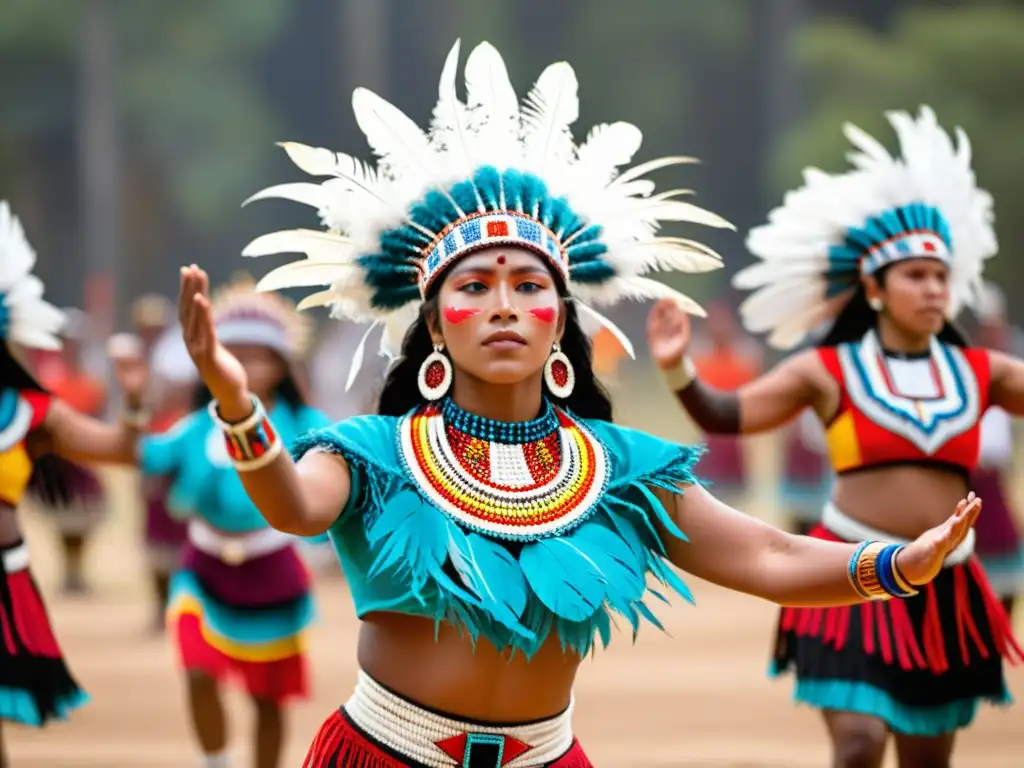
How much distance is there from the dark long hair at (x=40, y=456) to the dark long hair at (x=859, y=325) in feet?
7.86

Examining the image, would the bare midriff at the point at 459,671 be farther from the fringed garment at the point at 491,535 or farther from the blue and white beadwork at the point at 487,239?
the blue and white beadwork at the point at 487,239

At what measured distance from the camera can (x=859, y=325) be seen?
5.04 meters

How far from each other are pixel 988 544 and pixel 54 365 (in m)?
7.54

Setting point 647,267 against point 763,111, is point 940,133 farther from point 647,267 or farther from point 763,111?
point 763,111

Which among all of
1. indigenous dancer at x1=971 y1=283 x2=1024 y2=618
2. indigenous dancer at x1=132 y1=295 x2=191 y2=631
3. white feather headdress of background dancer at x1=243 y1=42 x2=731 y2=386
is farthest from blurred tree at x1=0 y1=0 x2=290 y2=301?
white feather headdress of background dancer at x1=243 y1=42 x2=731 y2=386

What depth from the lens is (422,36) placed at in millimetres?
22859

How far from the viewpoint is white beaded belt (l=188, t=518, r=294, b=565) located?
5.86 m

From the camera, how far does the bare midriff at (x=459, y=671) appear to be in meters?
3.18

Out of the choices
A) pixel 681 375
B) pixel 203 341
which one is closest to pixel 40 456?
pixel 681 375

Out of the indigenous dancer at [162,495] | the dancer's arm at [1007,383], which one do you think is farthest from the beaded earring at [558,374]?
the indigenous dancer at [162,495]

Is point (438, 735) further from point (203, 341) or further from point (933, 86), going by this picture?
point (933, 86)

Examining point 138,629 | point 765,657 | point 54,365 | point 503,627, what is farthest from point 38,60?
point 503,627

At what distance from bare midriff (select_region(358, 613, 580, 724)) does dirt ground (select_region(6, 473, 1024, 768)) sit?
3203mm

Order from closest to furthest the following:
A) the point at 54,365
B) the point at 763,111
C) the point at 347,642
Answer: the point at 347,642, the point at 54,365, the point at 763,111
